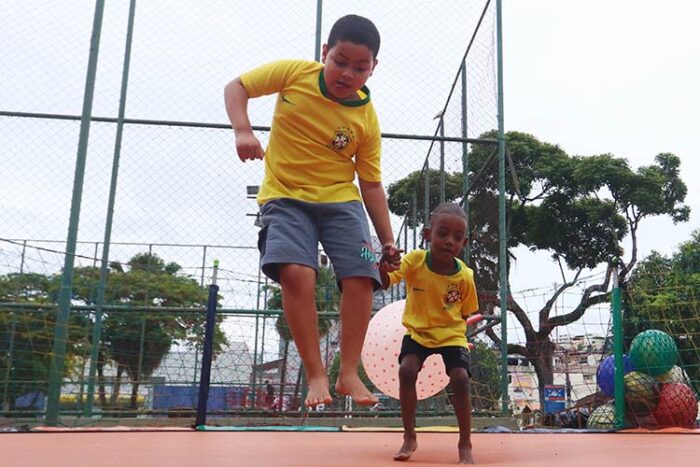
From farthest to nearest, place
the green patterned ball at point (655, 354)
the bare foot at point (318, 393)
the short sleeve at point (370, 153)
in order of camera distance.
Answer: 1. the green patterned ball at point (655, 354)
2. the short sleeve at point (370, 153)
3. the bare foot at point (318, 393)

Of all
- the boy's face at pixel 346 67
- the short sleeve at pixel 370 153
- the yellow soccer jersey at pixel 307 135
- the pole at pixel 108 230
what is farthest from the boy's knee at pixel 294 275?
the pole at pixel 108 230

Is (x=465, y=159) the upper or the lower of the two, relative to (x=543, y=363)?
upper

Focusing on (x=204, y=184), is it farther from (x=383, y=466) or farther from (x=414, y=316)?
(x=383, y=466)

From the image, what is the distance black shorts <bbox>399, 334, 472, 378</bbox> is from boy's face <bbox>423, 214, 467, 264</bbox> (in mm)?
312

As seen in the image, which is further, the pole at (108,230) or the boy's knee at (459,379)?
the pole at (108,230)

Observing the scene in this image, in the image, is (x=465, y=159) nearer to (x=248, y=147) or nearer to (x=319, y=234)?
(x=319, y=234)

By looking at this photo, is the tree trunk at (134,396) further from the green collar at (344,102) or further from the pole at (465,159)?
the green collar at (344,102)

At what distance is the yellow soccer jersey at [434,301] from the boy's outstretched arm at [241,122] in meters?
0.71

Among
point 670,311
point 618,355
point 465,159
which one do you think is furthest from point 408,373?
point 670,311

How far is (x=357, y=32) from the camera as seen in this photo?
182cm

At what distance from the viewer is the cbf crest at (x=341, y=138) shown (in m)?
1.95

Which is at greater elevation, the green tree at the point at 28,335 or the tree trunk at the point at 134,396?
the green tree at the point at 28,335

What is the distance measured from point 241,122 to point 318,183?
0.94ft

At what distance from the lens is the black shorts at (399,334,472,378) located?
2.18m
